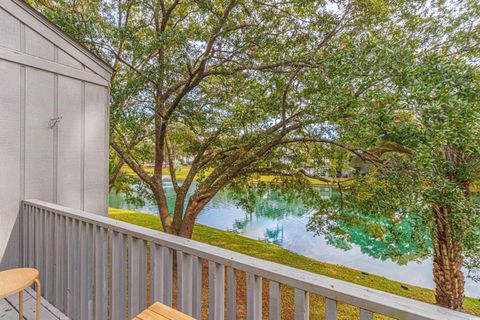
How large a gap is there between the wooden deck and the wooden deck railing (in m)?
0.05

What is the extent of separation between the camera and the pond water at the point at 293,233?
880 centimetres

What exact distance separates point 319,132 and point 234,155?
6.66ft

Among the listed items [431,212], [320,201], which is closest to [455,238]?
[431,212]

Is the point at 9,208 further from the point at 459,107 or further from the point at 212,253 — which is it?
the point at 459,107

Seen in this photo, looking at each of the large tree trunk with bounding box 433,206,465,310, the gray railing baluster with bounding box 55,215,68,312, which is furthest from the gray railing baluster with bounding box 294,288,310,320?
the large tree trunk with bounding box 433,206,465,310

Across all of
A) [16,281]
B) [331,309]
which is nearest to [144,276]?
[16,281]

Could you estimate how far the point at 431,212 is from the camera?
12.1ft

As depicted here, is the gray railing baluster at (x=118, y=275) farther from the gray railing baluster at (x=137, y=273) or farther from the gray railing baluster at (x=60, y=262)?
the gray railing baluster at (x=60, y=262)

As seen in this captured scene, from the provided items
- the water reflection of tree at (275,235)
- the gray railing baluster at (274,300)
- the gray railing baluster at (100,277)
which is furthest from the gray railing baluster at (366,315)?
the water reflection of tree at (275,235)

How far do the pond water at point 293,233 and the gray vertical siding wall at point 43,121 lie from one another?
192 inches

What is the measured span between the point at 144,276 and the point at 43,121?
2075 mm

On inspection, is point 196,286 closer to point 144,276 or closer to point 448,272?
point 144,276

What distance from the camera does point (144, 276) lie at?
1.75 m

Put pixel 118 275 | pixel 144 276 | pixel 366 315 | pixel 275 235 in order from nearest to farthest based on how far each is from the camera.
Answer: pixel 366 315 → pixel 144 276 → pixel 118 275 → pixel 275 235
